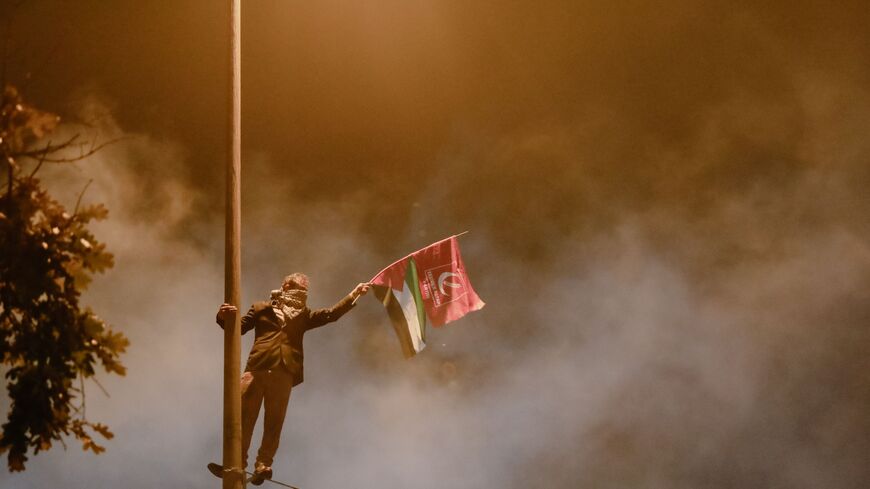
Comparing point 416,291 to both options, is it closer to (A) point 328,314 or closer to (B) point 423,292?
(B) point 423,292

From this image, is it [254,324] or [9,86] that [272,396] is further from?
[9,86]

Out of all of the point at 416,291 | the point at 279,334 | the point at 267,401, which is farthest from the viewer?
the point at 416,291

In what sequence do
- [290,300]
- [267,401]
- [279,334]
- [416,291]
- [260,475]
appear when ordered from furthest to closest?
[416,291] → [290,300] → [279,334] → [267,401] → [260,475]

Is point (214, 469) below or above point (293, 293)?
below

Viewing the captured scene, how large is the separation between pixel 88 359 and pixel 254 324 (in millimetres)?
4870

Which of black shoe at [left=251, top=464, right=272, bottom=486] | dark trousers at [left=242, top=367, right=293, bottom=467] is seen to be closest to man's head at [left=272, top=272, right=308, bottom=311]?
dark trousers at [left=242, top=367, right=293, bottom=467]

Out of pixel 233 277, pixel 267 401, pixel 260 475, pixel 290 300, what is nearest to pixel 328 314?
pixel 290 300

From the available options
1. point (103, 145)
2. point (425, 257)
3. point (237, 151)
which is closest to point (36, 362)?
point (103, 145)

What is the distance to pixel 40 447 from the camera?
920 cm

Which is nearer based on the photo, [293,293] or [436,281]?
[293,293]

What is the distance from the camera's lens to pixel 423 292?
50.7ft

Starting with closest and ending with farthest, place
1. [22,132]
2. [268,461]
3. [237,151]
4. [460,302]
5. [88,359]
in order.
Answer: [22,132]
[88,359]
[237,151]
[268,461]
[460,302]

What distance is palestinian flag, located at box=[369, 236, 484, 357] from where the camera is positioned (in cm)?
1527

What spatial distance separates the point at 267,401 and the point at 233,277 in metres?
3.43
